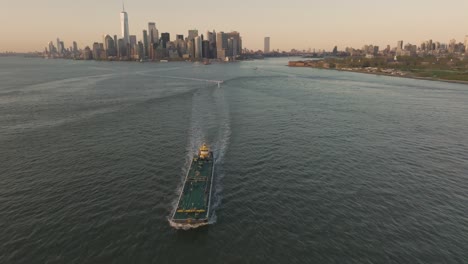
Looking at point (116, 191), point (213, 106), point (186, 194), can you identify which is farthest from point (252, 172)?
point (213, 106)

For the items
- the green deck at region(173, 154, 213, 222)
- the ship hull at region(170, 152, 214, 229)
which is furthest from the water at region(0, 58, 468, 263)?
the green deck at region(173, 154, 213, 222)

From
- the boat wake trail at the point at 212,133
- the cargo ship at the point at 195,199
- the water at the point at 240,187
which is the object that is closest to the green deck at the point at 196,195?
the cargo ship at the point at 195,199

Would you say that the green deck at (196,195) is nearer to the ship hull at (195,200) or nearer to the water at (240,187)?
the ship hull at (195,200)

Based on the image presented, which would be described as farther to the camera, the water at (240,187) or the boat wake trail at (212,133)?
the boat wake trail at (212,133)

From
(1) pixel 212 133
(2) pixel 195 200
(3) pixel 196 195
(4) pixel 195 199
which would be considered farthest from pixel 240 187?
(1) pixel 212 133

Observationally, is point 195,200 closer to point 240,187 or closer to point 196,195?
point 196,195

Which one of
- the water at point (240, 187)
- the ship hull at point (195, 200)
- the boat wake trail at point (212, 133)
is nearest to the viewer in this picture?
the water at point (240, 187)

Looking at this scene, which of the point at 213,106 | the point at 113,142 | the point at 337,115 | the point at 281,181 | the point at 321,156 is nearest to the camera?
the point at 281,181

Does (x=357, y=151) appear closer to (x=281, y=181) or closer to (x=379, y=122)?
(x=281, y=181)
